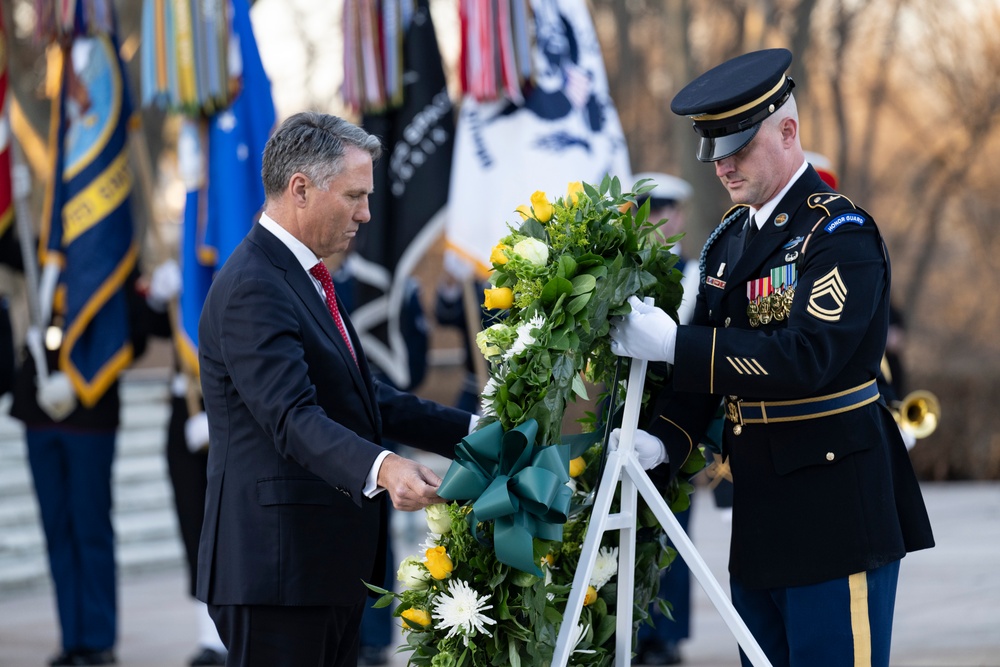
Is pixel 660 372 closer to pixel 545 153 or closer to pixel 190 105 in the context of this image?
pixel 545 153

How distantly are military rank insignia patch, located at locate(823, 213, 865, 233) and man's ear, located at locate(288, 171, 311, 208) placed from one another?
1.25 metres

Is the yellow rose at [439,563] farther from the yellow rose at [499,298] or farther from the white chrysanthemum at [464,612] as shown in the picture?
the yellow rose at [499,298]

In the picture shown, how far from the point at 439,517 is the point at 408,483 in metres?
0.17

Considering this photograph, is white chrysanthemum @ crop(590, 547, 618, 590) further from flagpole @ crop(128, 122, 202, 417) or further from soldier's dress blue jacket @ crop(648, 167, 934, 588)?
flagpole @ crop(128, 122, 202, 417)

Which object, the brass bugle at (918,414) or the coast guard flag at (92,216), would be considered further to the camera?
the coast guard flag at (92,216)

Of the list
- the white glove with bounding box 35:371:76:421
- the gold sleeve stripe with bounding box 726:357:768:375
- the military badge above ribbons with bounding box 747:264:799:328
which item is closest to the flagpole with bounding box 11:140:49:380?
the white glove with bounding box 35:371:76:421

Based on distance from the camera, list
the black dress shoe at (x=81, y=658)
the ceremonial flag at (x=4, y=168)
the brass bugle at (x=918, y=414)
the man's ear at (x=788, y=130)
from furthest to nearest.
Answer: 1. the ceremonial flag at (x=4, y=168)
2. the black dress shoe at (x=81, y=658)
3. the brass bugle at (x=918, y=414)
4. the man's ear at (x=788, y=130)

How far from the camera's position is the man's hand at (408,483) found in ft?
9.59

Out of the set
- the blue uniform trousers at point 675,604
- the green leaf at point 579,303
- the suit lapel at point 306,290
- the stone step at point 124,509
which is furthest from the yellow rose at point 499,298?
the stone step at point 124,509

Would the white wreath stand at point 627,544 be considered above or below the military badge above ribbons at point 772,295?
below

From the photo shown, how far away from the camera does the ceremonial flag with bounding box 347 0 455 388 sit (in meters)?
6.73

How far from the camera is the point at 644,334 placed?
3.12 m

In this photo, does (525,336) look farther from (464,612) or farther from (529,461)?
(464,612)

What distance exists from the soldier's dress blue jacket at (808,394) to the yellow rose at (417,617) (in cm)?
80
